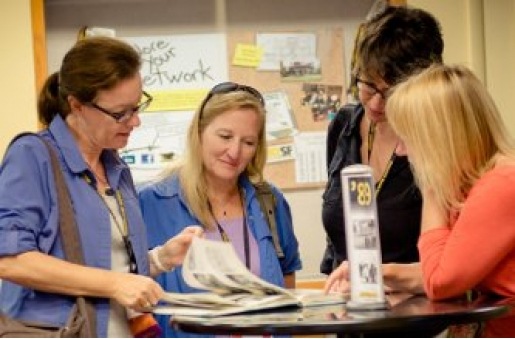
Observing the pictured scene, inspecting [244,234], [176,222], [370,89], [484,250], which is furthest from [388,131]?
[484,250]

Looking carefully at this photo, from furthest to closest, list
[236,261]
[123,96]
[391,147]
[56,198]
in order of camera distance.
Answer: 1. [391,147]
2. [123,96]
3. [56,198]
4. [236,261]

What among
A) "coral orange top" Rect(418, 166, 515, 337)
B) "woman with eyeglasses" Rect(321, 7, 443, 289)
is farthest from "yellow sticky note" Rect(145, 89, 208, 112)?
"coral orange top" Rect(418, 166, 515, 337)

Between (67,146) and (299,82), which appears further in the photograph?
(299,82)

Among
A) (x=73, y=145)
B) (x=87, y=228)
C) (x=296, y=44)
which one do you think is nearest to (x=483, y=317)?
(x=87, y=228)

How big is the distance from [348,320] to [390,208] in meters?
1.04

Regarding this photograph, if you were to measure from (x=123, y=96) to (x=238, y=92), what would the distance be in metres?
0.59

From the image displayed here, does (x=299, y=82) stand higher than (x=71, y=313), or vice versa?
(x=299, y=82)

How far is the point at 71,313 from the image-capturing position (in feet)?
6.07

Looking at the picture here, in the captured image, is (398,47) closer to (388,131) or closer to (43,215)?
(388,131)

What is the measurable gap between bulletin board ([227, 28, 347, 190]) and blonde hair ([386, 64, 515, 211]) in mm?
1871

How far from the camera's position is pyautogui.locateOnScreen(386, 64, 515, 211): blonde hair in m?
1.77

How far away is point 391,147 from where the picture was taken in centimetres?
249

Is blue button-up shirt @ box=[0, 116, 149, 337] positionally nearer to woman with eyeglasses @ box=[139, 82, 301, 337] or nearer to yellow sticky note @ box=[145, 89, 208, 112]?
woman with eyeglasses @ box=[139, 82, 301, 337]

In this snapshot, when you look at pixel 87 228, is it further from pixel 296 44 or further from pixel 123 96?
pixel 296 44
